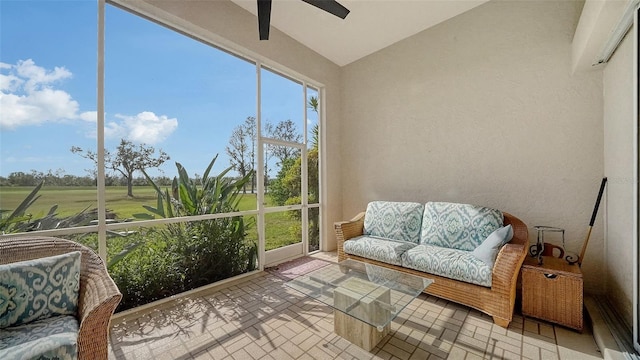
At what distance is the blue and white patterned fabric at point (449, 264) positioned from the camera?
7.98 ft

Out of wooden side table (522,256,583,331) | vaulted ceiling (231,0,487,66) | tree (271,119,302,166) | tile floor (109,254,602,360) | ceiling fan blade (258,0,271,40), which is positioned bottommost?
tile floor (109,254,602,360)

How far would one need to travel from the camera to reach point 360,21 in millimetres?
3691

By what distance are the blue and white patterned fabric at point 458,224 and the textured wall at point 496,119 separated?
45cm

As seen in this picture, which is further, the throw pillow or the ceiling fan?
the throw pillow

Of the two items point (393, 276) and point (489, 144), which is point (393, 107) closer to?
point (489, 144)

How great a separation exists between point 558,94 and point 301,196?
11.9 ft

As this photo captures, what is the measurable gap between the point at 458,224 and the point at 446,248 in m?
0.32

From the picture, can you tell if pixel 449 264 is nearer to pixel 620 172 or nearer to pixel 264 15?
pixel 620 172

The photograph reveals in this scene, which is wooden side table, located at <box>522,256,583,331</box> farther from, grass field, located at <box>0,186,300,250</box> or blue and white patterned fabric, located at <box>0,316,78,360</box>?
grass field, located at <box>0,186,300,250</box>

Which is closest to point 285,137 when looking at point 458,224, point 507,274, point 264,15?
point 264,15

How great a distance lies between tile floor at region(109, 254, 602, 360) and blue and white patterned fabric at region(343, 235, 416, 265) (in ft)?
1.81

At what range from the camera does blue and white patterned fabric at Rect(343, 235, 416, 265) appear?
3.05 m

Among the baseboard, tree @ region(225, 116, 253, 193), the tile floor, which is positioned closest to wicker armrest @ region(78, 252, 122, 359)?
the tile floor

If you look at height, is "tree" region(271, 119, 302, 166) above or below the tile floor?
above
